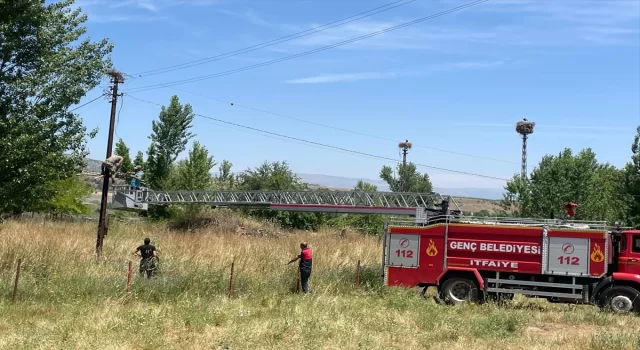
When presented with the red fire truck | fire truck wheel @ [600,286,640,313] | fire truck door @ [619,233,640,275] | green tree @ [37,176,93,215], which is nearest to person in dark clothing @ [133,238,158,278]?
the red fire truck

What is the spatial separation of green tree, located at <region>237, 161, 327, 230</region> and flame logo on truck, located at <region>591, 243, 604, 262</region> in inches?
1676

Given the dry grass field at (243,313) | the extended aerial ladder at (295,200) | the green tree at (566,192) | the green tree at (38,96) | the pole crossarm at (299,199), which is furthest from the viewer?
the green tree at (566,192)

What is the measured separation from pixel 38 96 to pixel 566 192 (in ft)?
138

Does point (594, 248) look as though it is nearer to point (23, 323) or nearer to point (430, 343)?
point (430, 343)

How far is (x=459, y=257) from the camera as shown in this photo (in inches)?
666

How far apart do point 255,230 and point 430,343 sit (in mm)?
34040

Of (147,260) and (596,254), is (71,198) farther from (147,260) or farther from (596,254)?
(596,254)

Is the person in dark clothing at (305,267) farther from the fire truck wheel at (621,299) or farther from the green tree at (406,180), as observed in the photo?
the green tree at (406,180)

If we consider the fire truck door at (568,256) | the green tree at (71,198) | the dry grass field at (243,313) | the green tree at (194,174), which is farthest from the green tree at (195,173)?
the fire truck door at (568,256)

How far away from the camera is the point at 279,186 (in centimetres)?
6266

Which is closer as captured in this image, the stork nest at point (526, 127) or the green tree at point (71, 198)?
the green tree at point (71, 198)

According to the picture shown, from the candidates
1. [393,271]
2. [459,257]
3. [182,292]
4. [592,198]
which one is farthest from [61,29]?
[592,198]

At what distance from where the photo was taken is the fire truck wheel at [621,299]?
49.6ft

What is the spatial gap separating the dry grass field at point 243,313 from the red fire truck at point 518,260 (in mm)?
658
